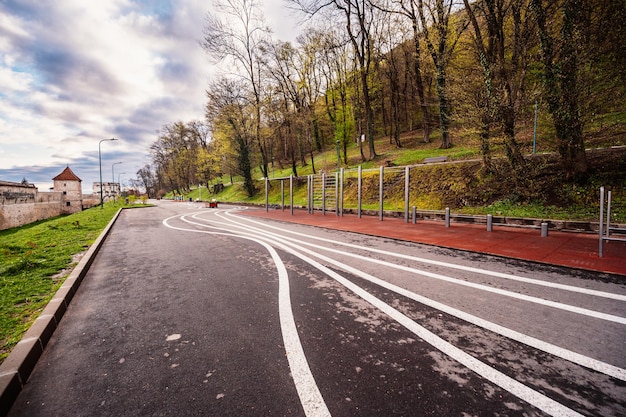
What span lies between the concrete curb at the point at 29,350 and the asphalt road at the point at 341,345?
84 mm

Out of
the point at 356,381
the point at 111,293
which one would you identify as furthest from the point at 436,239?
the point at 111,293

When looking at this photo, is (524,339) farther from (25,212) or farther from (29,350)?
A: (25,212)

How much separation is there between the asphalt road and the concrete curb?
0.08 metres

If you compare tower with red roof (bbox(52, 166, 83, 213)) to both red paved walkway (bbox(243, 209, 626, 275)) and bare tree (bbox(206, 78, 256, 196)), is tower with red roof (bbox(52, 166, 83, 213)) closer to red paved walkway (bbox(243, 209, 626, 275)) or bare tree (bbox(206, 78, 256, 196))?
bare tree (bbox(206, 78, 256, 196))

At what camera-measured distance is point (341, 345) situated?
9.21ft

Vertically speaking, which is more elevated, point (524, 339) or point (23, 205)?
point (23, 205)

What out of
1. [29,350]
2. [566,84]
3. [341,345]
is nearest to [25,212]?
[29,350]

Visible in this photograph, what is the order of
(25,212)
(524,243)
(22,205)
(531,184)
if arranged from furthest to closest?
(25,212) < (22,205) < (531,184) < (524,243)

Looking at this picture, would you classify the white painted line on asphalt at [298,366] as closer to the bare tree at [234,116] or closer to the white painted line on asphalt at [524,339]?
the white painted line on asphalt at [524,339]

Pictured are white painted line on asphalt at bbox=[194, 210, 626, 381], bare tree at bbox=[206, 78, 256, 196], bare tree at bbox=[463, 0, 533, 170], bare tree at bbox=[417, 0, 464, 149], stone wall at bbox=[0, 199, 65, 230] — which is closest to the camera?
white painted line on asphalt at bbox=[194, 210, 626, 381]

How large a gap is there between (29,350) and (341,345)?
3173 millimetres

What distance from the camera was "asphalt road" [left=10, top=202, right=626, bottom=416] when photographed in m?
2.07

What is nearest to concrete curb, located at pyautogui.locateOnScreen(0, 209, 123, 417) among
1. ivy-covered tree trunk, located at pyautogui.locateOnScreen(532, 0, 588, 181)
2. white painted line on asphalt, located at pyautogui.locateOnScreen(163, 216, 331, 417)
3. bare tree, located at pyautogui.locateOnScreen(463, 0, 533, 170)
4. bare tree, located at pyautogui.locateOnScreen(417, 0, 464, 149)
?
white painted line on asphalt, located at pyautogui.locateOnScreen(163, 216, 331, 417)

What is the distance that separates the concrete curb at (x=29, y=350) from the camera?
2234 millimetres
